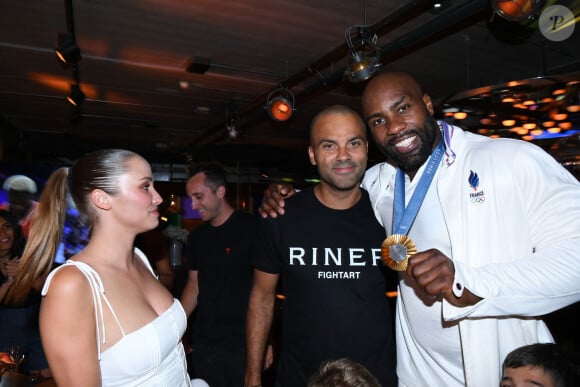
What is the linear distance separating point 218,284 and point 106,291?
187 cm

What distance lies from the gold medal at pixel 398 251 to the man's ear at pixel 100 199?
1118 mm

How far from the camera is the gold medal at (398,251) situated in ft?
4.83

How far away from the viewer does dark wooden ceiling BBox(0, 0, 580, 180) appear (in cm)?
459

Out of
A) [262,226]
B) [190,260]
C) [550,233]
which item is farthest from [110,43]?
[550,233]

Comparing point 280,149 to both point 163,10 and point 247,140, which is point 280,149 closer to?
point 247,140

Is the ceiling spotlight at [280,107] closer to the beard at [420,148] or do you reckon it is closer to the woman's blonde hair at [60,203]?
the beard at [420,148]

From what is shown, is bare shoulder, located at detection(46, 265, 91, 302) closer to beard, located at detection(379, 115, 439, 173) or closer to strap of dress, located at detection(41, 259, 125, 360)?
strap of dress, located at detection(41, 259, 125, 360)

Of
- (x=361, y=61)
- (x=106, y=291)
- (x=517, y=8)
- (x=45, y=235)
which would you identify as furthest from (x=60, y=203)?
(x=361, y=61)

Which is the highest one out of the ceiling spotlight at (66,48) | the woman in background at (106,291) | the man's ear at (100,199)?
the ceiling spotlight at (66,48)

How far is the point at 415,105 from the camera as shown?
2016mm

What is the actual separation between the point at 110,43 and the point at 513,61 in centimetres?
593

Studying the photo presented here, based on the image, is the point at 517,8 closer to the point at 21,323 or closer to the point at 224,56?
the point at 224,56

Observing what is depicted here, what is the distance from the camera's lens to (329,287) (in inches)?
81.0

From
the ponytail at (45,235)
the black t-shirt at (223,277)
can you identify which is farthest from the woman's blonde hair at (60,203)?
the black t-shirt at (223,277)
